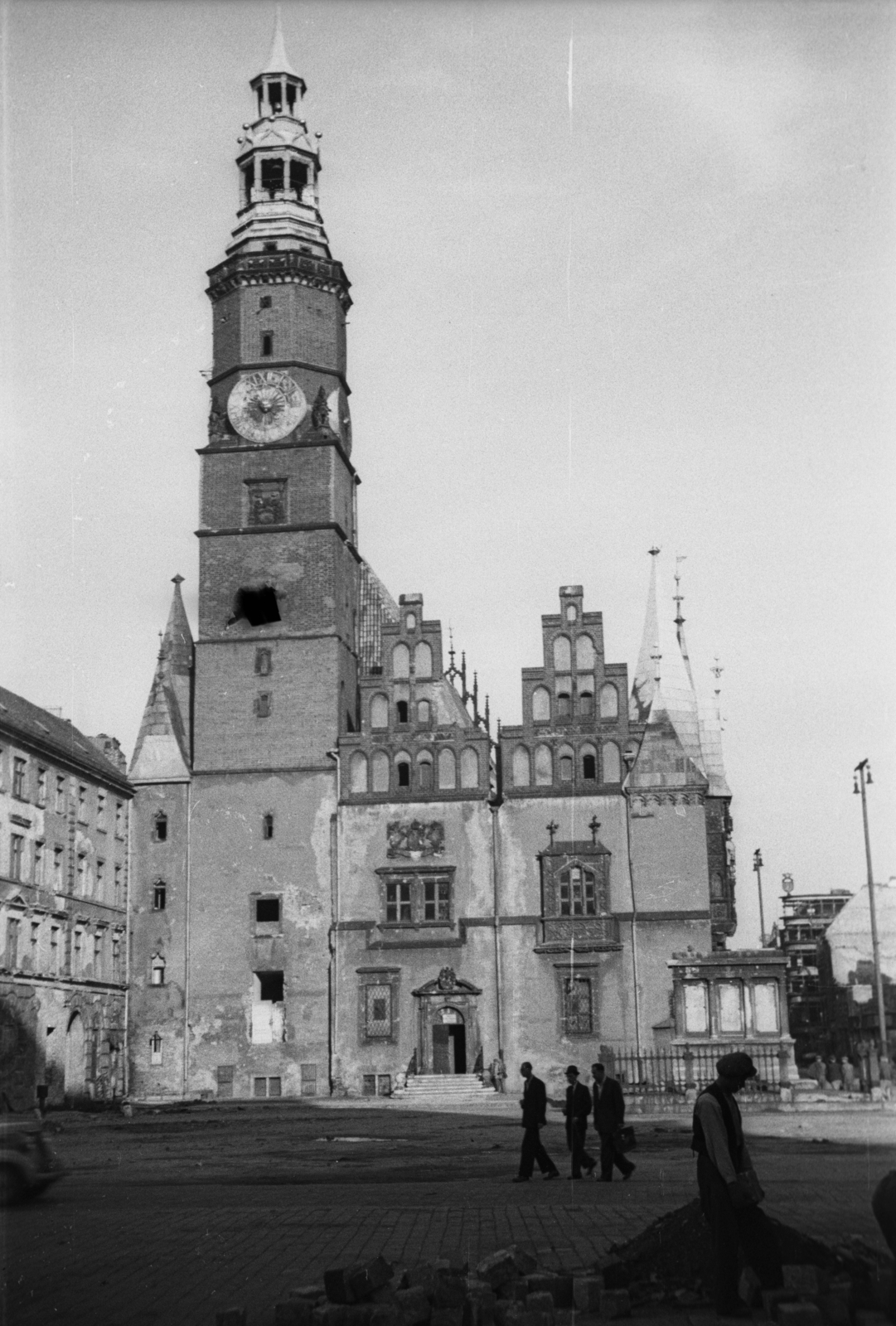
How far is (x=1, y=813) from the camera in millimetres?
45781

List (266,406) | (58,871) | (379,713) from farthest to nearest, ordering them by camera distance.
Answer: (266,406)
(379,713)
(58,871)

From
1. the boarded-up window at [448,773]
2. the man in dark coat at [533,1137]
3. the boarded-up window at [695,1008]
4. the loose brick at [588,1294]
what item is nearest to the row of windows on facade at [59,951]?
the boarded-up window at [448,773]

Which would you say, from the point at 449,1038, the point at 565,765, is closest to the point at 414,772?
the point at 565,765

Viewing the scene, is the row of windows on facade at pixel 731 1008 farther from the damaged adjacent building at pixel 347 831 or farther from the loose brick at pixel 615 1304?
the loose brick at pixel 615 1304

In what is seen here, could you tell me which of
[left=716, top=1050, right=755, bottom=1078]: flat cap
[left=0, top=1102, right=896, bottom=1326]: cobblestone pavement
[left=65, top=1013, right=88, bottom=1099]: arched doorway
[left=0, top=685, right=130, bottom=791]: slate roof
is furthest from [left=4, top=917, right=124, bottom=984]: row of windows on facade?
[left=716, top=1050, right=755, bottom=1078]: flat cap

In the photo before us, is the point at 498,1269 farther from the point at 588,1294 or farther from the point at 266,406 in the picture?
the point at 266,406

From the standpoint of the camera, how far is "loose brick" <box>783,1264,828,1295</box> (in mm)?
9891

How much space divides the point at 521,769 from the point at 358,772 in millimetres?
5367

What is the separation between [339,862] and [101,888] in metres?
7.91

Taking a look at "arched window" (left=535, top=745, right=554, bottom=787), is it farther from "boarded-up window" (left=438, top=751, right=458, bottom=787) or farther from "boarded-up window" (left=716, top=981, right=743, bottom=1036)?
"boarded-up window" (left=716, top=981, right=743, bottom=1036)

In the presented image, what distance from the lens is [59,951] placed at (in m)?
49.2

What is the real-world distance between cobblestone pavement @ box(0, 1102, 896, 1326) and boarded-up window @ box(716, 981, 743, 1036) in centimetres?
1623

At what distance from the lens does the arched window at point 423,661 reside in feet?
180

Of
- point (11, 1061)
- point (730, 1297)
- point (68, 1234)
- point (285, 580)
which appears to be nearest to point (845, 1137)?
point (68, 1234)
